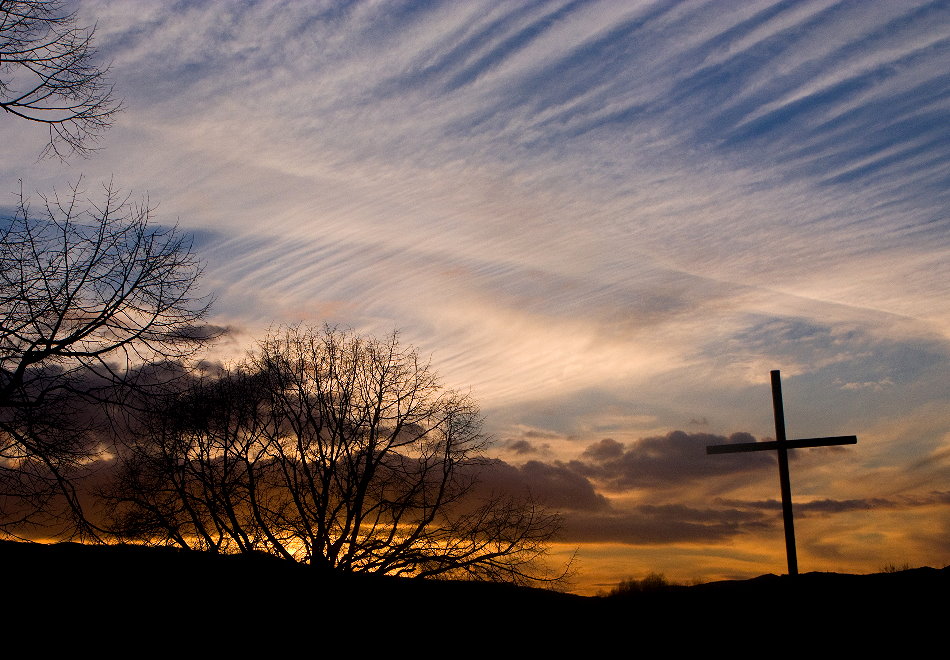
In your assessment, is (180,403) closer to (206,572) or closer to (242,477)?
(206,572)

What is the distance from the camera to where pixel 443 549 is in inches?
793

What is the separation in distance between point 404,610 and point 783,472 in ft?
33.7

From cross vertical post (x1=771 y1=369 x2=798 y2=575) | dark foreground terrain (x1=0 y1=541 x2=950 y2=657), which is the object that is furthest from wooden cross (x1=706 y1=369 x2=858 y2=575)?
dark foreground terrain (x1=0 y1=541 x2=950 y2=657)

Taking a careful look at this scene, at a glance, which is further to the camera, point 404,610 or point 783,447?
point 783,447

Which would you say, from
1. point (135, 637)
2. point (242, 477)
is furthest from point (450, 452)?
point (135, 637)

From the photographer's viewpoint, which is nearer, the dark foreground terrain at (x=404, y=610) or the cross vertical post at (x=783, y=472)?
the dark foreground terrain at (x=404, y=610)

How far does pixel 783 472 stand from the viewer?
55.9 ft

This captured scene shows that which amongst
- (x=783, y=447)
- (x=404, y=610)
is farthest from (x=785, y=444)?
(x=404, y=610)

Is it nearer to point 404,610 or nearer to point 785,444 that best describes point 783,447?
point 785,444

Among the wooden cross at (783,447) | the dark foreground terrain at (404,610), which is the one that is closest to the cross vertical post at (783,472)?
the wooden cross at (783,447)

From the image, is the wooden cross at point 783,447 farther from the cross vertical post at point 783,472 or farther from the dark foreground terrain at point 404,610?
the dark foreground terrain at point 404,610

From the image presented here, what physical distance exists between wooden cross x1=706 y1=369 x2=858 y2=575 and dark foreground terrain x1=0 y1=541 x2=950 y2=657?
15.7 ft

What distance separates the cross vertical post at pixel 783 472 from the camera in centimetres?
1658

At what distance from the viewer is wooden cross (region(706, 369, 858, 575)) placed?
655 inches
